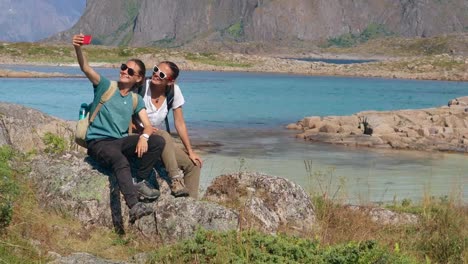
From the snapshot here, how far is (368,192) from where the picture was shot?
49.2ft

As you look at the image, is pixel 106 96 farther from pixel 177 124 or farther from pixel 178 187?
pixel 178 187

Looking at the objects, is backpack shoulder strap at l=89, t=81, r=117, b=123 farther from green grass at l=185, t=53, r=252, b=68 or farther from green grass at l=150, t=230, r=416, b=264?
green grass at l=185, t=53, r=252, b=68

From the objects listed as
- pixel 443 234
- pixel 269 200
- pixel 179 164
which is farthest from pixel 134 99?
pixel 443 234

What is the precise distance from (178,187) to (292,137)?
21.7 meters

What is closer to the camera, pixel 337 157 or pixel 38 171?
pixel 38 171

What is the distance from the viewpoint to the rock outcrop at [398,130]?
26125 millimetres

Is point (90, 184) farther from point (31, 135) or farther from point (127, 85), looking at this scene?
point (31, 135)

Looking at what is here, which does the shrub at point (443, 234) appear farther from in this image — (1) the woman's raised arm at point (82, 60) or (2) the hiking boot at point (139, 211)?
(1) the woman's raised arm at point (82, 60)

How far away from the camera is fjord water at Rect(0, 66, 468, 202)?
669 inches

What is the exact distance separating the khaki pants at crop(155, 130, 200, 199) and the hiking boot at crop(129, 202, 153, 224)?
0.65m

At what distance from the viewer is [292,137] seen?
96.1 ft

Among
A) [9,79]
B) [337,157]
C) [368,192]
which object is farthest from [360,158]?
[9,79]

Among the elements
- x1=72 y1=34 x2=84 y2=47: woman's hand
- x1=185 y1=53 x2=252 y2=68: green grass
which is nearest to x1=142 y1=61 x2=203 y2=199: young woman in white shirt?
x1=72 y1=34 x2=84 y2=47: woman's hand

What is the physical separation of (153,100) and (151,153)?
2.78 ft
